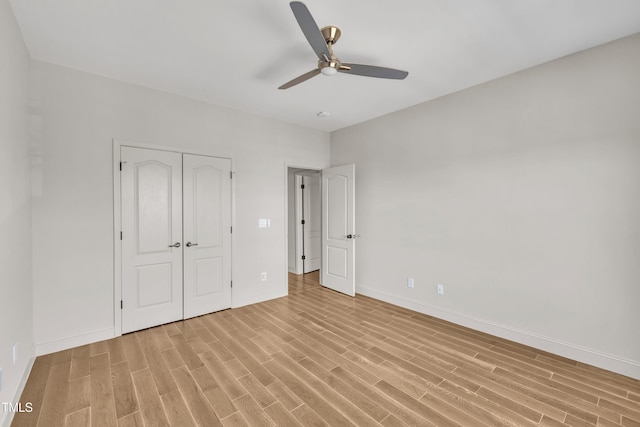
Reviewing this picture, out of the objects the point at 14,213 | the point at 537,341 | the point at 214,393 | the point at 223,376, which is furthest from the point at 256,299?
the point at 537,341

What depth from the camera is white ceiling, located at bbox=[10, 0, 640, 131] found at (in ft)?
6.46

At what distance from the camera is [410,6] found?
195 centimetres

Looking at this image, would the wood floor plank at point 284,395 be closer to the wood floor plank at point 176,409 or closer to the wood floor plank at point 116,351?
the wood floor plank at point 176,409

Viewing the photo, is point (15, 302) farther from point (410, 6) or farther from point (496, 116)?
point (496, 116)

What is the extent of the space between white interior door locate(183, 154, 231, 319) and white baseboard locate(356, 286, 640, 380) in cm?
255

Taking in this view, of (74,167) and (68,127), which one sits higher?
(68,127)

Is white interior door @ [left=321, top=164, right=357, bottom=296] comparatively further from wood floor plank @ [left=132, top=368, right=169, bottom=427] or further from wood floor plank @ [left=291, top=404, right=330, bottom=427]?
wood floor plank @ [left=132, top=368, right=169, bottom=427]

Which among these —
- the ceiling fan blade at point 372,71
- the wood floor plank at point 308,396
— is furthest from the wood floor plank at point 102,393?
the ceiling fan blade at point 372,71

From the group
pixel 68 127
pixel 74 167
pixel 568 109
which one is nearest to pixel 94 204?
pixel 74 167

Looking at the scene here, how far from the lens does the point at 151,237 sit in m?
3.26

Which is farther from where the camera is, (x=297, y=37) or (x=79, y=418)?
(x=297, y=37)

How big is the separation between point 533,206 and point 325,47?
99.6 inches

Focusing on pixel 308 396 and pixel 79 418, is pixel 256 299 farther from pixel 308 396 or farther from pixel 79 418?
pixel 79 418

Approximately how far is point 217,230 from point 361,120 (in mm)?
2756
